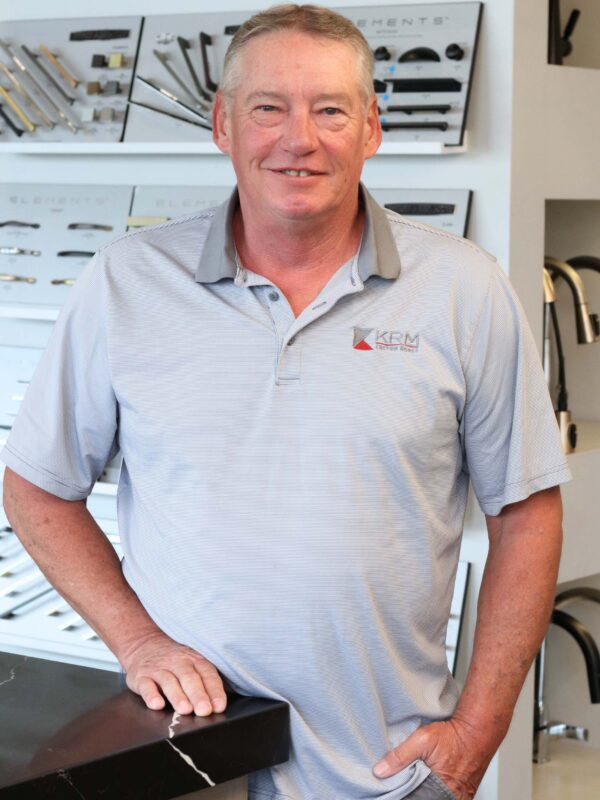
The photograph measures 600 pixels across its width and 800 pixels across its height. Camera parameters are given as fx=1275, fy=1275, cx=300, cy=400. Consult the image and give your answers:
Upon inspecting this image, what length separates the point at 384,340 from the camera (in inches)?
58.2

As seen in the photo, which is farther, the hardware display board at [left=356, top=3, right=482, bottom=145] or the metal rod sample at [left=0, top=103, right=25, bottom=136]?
the metal rod sample at [left=0, top=103, right=25, bottom=136]

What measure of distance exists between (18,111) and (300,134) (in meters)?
1.62

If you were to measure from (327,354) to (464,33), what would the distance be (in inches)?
48.9

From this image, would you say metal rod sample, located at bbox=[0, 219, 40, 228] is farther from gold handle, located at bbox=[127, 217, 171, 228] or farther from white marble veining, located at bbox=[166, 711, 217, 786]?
white marble veining, located at bbox=[166, 711, 217, 786]

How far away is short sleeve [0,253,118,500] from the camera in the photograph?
61.0 inches

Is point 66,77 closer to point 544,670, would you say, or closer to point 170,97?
point 170,97

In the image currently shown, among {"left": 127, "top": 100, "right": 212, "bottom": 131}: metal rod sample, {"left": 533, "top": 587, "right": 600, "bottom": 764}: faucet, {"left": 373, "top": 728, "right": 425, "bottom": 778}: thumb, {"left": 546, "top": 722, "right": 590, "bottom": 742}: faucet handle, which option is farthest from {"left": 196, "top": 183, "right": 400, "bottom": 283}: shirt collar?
{"left": 546, "top": 722, "right": 590, "bottom": 742}: faucet handle

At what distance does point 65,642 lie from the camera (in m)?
2.83

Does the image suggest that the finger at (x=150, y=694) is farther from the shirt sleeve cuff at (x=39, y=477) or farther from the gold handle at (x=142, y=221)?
the gold handle at (x=142, y=221)

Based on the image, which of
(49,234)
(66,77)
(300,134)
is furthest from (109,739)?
(66,77)

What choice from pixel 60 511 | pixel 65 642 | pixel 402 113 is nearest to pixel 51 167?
pixel 402 113

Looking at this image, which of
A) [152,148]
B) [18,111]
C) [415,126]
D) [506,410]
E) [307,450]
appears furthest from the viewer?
[18,111]

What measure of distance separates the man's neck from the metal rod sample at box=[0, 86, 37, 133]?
148cm

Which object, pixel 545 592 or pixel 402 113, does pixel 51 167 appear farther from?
pixel 545 592
